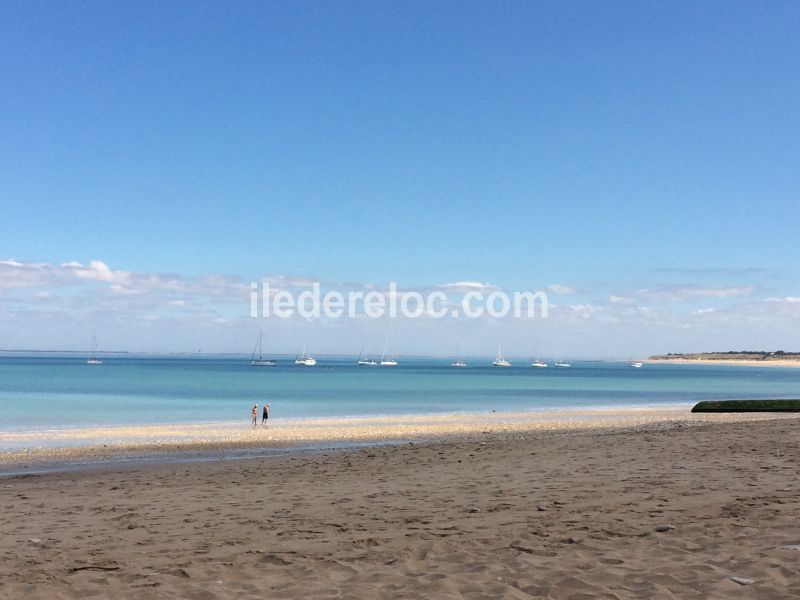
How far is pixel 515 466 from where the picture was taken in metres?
14.9

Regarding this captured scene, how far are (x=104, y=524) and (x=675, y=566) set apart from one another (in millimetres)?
7866

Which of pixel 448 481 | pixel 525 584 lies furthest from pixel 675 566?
pixel 448 481

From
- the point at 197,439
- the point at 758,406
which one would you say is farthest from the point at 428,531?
the point at 758,406

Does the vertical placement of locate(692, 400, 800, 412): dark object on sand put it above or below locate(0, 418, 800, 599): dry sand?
below

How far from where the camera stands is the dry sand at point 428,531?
6.59 metres

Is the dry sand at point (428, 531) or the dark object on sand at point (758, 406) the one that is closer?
the dry sand at point (428, 531)

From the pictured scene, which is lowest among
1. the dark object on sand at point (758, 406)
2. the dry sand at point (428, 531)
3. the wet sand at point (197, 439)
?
the wet sand at point (197, 439)

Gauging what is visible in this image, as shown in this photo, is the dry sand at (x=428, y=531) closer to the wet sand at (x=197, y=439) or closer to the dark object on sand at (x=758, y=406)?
the wet sand at (x=197, y=439)

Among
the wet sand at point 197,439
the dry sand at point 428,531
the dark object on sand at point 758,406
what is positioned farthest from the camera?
the dark object on sand at point 758,406

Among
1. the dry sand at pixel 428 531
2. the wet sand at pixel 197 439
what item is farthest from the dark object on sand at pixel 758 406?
the dry sand at pixel 428 531

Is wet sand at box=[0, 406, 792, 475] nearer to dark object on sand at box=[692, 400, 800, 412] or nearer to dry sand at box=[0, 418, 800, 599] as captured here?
dark object on sand at box=[692, 400, 800, 412]

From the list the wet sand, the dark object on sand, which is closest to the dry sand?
the wet sand

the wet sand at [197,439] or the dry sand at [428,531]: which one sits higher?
the dry sand at [428,531]

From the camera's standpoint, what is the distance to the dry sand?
6.59m
